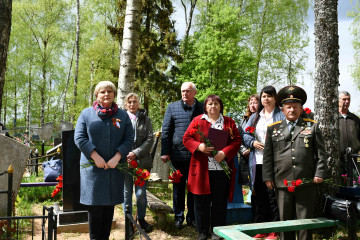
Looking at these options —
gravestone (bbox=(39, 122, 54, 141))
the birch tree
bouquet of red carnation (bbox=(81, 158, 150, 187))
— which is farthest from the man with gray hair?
gravestone (bbox=(39, 122, 54, 141))

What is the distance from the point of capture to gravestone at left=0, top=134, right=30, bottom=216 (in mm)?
5254

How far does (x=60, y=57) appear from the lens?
3584 cm

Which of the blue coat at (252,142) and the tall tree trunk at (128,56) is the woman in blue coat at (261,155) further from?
the tall tree trunk at (128,56)

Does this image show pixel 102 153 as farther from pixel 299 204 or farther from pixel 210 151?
pixel 299 204

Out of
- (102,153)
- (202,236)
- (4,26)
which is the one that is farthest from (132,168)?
(4,26)

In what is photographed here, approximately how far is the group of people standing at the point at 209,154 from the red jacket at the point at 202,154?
0.04 ft

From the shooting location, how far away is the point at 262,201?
4.67 m

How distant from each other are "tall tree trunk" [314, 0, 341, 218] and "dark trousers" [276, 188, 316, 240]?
4.51ft

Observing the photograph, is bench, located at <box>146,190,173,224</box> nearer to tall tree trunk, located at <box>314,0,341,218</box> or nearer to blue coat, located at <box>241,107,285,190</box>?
blue coat, located at <box>241,107,285,190</box>

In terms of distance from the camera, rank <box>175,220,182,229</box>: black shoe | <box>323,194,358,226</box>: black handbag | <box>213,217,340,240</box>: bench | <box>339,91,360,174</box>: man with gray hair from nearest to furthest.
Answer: <box>213,217,340,240</box>: bench → <box>323,194,358,226</box>: black handbag → <box>175,220,182,229</box>: black shoe → <box>339,91,360,174</box>: man with gray hair

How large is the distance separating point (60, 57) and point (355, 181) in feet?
114

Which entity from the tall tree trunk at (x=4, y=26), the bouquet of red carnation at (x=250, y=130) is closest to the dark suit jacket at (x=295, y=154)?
the bouquet of red carnation at (x=250, y=130)

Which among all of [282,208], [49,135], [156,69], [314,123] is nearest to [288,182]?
[282,208]

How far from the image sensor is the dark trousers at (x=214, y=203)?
454 cm
